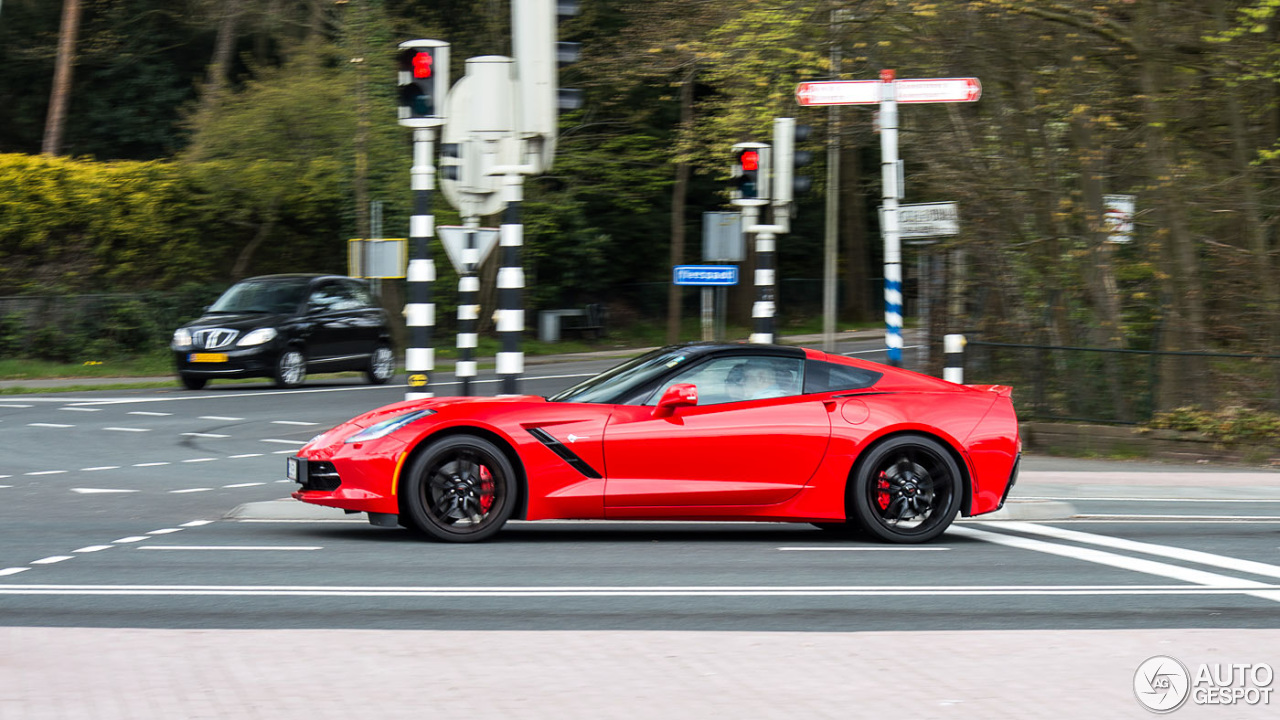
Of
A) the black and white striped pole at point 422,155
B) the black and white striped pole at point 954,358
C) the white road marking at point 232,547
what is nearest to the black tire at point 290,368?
the black and white striped pole at point 422,155

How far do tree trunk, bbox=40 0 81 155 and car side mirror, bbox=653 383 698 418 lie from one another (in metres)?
30.9

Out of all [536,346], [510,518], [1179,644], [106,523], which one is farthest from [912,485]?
[536,346]

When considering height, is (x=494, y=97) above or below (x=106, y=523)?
above

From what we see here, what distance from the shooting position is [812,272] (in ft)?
170

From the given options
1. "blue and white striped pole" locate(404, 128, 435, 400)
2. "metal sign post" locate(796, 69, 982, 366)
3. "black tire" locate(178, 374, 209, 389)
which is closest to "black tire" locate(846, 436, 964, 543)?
"blue and white striped pole" locate(404, 128, 435, 400)

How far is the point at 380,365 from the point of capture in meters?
26.2

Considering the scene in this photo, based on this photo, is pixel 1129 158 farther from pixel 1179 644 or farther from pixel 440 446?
pixel 1179 644

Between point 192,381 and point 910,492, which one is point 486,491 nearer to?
point 910,492

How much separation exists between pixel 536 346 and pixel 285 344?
1475 centimetres

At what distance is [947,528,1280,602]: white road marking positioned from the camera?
8078mm

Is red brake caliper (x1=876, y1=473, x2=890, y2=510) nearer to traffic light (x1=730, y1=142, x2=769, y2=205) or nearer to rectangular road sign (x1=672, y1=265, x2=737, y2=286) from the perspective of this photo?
traffic light (x1=730, y1=142, x2=769, y2=205)

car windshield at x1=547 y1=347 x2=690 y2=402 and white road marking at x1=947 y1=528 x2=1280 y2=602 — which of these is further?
car windshield at x1=547 y1=347 x2=690 y2=402

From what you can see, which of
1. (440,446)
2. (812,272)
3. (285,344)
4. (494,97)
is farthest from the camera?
(812,272)

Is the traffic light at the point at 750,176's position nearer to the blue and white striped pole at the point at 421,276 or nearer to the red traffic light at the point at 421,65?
the blue and white striped pole at the point at 421,276
